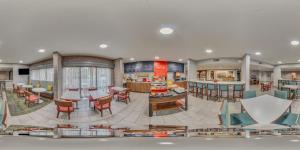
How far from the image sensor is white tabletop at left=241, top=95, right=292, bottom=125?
2.22ft

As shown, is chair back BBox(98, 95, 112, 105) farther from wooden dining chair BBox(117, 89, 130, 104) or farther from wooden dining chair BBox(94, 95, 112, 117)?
wooden dining chair BBox(117, 89, 130, 104)

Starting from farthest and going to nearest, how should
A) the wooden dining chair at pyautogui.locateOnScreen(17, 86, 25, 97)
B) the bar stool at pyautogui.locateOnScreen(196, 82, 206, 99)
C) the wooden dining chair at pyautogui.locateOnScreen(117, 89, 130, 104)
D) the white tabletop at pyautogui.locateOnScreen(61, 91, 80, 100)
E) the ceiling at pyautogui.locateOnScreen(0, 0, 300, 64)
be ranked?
the bar stool at pyautogui.locateOnScreen(196, 82, 206, 99), the wooden dining chair at pyautogui.locateOnScreen(17, 86, 25, 97), the wooden dining chair at pyautogui.locateOnScreen(117, 89, 130, 104), the white tabletop at pyautogui.locateOnScreen(61, 91, 80, 100), the ceiling at pyautogui.locateOnScreen(0, 0, 300, 64)

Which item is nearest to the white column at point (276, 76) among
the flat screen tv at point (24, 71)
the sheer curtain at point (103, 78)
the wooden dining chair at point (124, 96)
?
the wooden dining chair at point (124, 96)

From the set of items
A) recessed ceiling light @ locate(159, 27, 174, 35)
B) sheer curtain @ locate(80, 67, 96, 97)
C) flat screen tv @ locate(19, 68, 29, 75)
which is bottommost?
sheer curtain @ locate(80, 67, 96, 97)

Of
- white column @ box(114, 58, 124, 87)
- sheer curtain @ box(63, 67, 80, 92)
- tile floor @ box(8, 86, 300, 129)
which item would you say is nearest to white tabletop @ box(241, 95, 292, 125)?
tile floor @ box(8, 86, 300, 129)

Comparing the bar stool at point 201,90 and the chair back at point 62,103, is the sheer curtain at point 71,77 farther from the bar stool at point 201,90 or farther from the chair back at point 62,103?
the bar stool at point 201,90

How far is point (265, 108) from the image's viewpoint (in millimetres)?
730

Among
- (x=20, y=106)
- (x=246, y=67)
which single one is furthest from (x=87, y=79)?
(x=246, y=67)

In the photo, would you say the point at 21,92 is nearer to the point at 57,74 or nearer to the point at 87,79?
the point at 57,74

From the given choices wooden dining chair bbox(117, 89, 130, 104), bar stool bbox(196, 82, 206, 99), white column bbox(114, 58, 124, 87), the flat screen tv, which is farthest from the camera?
bar stool bbox(196, 82, 206, 99)

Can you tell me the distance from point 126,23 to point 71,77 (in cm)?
38

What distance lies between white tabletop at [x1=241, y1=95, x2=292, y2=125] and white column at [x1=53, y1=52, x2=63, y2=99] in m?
0.94

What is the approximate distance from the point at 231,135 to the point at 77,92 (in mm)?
697

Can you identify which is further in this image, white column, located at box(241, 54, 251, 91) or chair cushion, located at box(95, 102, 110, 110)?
white column, located at box(241, 54, 251, 91)
